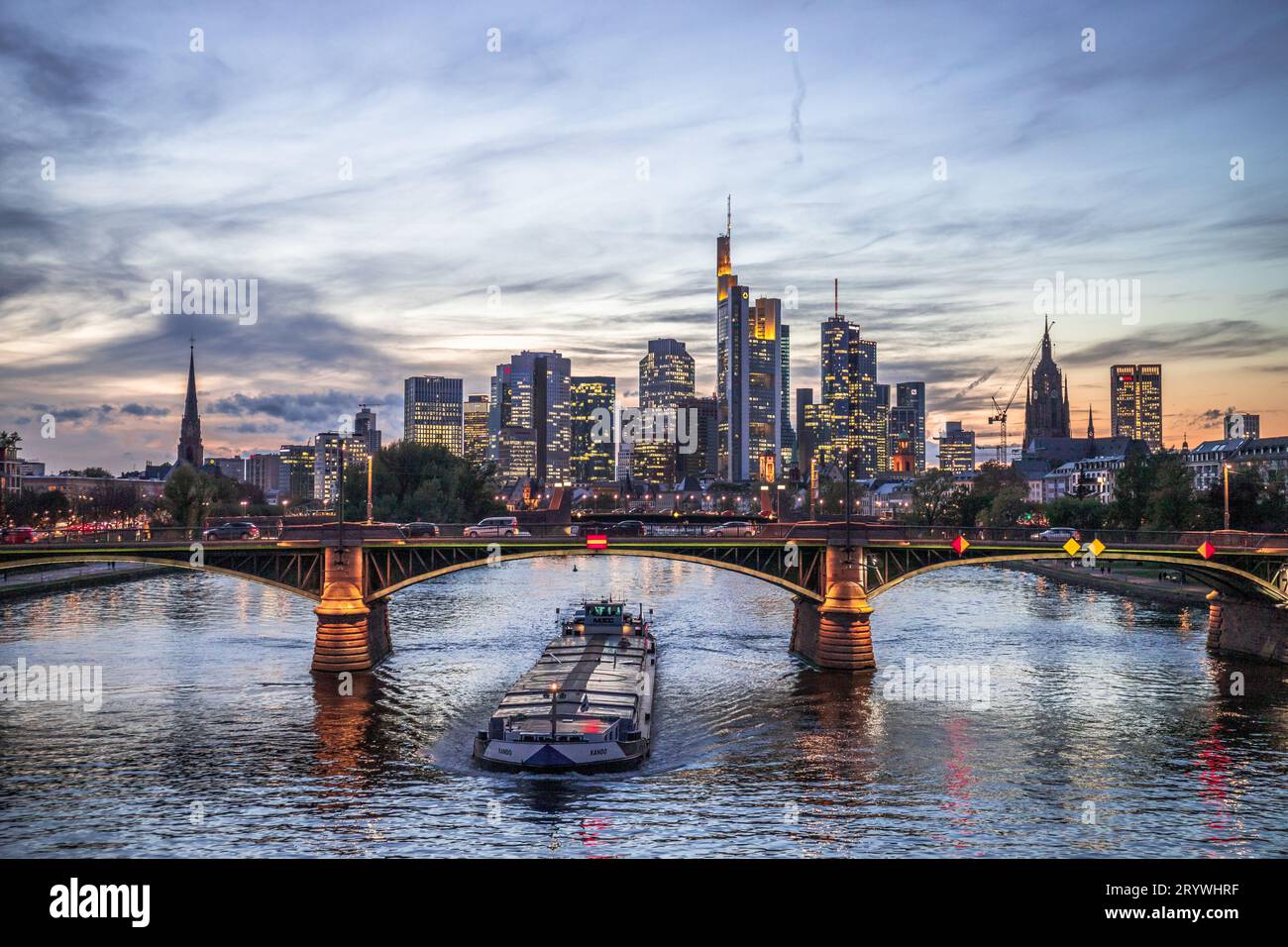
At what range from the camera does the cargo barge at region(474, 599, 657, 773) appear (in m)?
51.2

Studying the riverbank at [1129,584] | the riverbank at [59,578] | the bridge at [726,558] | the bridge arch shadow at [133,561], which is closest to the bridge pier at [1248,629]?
the bridge at [726,558]

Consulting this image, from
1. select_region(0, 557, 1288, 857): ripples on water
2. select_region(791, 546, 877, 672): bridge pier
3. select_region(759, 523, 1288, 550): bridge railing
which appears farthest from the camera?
select_region(759, 523, 1288, 550): bridge railing

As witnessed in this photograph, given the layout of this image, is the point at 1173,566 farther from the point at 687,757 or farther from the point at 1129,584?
the point at 1129,584

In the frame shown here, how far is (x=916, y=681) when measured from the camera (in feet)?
241

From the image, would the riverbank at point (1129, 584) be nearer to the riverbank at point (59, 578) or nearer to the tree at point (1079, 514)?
the tree at point (1079, 514)

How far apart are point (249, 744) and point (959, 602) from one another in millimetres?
91500

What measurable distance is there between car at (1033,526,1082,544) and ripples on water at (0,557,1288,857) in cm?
928

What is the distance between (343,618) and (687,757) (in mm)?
33719

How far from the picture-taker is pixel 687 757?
2156 inches

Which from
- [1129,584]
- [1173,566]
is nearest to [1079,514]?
[1129,584]

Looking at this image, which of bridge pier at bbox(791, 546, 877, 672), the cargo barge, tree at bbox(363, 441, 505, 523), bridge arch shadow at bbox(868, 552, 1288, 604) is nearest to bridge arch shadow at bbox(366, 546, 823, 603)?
bridge pier at bbox(791, 546, 877, 672)

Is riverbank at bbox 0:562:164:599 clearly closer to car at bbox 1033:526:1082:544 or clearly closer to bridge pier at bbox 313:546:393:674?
bridge pier at bbox 313:546:393:674

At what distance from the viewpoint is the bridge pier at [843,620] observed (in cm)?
7862
